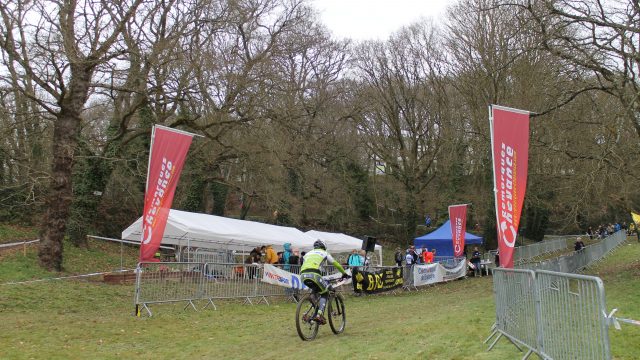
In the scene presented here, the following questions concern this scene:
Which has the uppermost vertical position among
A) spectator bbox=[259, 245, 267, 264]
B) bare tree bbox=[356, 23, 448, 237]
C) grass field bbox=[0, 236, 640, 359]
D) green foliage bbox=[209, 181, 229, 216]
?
bare tree bbox=[356, 23, 448, 237]

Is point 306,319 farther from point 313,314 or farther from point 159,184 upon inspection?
point 159,184

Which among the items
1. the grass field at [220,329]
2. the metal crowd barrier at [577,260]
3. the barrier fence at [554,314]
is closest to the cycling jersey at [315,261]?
the grass field at [220,329]

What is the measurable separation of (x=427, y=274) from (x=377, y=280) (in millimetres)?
4871

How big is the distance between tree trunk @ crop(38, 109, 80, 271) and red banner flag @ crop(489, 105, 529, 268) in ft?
45.5

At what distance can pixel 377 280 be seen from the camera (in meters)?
20.0

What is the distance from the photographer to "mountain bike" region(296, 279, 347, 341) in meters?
9.67

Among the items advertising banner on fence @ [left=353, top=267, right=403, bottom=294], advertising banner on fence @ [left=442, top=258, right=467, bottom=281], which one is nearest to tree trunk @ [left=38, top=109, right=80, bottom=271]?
advertising banner on fence @ [left=353, top=267, right=403, bottom=294]

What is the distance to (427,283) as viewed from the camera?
24047mm

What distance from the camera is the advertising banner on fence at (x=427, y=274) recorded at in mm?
23183

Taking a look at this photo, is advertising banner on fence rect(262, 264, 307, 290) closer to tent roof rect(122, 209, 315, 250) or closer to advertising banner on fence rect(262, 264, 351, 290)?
advertising banner on fence rect(262, 264, 351, 290)

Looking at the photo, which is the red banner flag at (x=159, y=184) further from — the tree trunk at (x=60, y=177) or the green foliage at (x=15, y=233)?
the green foliage at (x=15, y=233)

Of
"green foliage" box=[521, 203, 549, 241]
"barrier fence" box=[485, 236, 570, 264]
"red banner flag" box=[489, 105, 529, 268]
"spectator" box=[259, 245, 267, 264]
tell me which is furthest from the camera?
"green foliage" box=[521, 203, 549, 241]

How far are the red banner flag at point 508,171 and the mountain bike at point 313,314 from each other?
3.15 m

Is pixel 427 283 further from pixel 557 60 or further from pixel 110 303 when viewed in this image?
pixel 110 303
